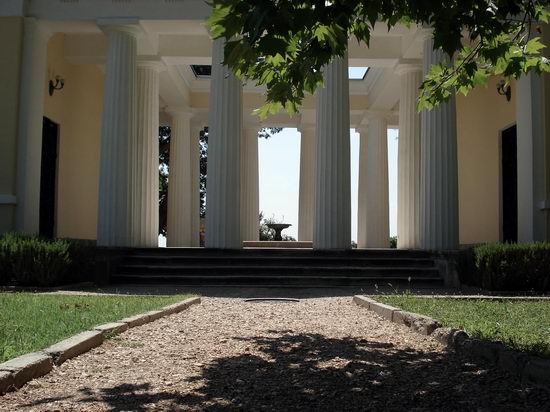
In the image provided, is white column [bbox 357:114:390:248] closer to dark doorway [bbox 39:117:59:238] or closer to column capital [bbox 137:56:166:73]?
column capital [bbox 137:56:166:73]

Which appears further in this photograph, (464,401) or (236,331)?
(236,331)

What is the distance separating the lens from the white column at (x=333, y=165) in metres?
16.2

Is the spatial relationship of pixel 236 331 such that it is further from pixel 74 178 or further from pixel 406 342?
pixel 74 178

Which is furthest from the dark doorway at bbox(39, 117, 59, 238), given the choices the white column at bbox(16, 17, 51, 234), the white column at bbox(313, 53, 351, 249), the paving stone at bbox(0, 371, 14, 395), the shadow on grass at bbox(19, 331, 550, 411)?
the paving stone at bbox(0, 371, 14, 395)

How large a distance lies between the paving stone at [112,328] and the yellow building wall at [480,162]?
53.7 ft

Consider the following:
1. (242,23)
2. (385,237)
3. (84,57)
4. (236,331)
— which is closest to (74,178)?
(84,57)

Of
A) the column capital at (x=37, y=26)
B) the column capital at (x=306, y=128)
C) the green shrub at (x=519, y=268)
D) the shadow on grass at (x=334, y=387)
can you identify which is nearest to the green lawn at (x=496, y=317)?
the shadow on grass at (x=334, y=387)

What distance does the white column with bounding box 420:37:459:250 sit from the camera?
16141 mm

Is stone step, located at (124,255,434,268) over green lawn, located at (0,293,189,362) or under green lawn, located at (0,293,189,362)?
over

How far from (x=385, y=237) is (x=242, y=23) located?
2027cm

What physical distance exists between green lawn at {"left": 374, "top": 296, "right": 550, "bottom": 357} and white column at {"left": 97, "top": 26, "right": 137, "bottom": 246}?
858 centimetres

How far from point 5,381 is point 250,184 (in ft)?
69.3

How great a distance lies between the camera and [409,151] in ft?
62.5

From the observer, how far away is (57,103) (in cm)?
2023
